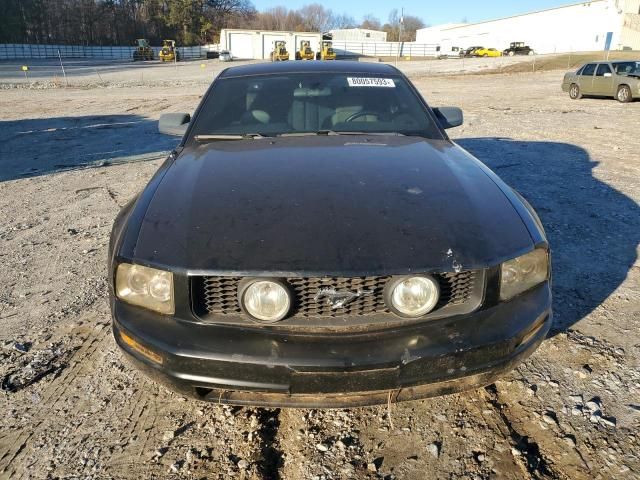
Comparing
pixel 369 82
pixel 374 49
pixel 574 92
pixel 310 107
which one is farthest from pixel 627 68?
pixel 374 49

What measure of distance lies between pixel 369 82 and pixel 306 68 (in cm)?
48

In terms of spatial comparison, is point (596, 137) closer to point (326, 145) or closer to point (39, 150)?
point (326, 145)

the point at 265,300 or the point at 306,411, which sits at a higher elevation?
the point at 265,300

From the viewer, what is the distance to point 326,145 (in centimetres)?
273

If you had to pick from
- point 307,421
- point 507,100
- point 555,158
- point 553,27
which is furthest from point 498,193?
point 553,27

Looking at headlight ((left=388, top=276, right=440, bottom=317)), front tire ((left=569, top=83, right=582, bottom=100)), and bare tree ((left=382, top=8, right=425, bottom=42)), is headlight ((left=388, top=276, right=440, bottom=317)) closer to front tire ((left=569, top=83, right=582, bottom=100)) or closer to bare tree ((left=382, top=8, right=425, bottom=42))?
front tire ((left=569, top=83, right=582, bottom=100))

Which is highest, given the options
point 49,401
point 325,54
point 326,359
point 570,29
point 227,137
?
point 570,29

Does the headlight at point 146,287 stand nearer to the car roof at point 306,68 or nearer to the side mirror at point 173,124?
the side mirror at point 173,124

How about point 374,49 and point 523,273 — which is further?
point 374,49

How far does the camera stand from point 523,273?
6.27 ft

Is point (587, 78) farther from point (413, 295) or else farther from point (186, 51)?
point (186, 51)

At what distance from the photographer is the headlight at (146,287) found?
5.85ft

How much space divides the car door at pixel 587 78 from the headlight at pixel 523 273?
1781cm

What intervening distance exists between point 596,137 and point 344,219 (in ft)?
29.4
